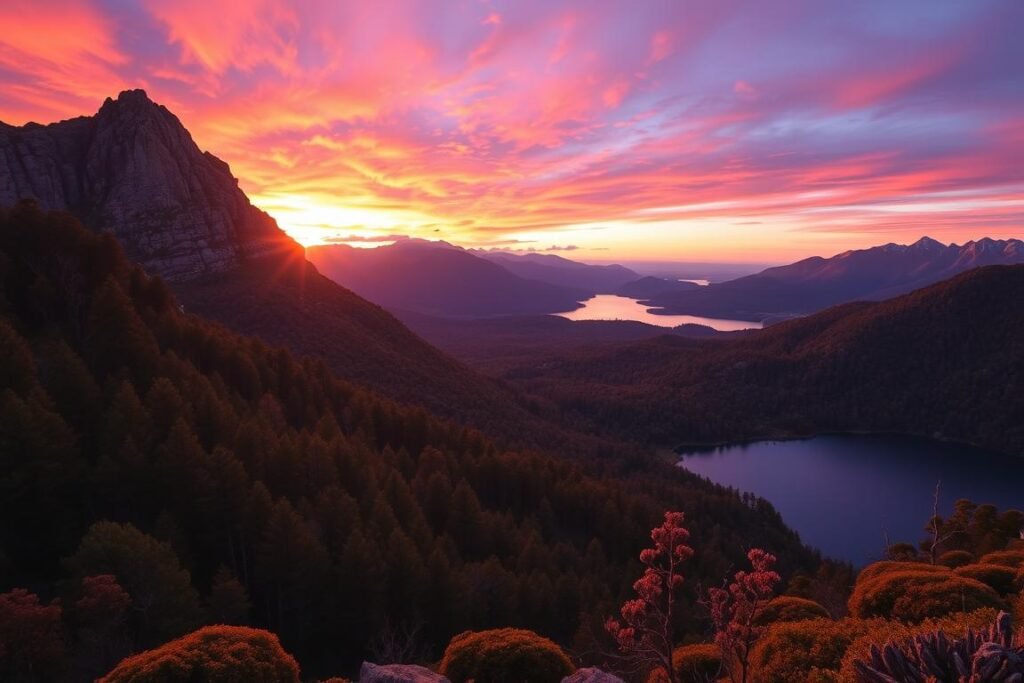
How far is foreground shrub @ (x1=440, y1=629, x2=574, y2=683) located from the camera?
16.5m

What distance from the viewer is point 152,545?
3331 cm

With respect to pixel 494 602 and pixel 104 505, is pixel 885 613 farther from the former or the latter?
pixel 104 505

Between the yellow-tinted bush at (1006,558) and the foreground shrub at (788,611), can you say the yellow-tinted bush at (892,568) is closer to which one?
the foreground shrub at (788,611)

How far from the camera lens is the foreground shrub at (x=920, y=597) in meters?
19.1

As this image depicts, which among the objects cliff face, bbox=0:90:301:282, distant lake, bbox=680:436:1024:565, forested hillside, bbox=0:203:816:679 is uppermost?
cliff face, bbox=0:90:301:282

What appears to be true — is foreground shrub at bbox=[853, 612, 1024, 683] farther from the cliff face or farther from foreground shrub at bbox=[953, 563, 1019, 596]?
the cliff face

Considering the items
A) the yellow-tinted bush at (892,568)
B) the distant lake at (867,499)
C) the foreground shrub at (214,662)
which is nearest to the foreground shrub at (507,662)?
the foreground shrub at (214,662)

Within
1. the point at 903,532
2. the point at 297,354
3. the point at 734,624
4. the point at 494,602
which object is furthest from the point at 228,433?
the point at 903,532

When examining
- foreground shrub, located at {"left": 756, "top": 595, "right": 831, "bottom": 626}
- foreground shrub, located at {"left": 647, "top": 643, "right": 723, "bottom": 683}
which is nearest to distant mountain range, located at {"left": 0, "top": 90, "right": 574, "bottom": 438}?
foreground shrub, located at {"left": 756, "top": 595, "right": 831, "bottom": 626}

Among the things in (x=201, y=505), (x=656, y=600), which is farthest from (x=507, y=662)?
(x=201, y=505)

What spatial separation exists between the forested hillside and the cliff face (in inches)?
4626

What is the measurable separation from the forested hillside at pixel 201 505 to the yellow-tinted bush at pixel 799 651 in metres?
24.8

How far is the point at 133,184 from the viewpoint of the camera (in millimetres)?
174000

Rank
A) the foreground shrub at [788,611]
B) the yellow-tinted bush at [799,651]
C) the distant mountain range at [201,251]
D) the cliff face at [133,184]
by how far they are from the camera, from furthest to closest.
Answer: the cliff face at [133,184], the distant mountain range at [201,251], the foreground shrub at [788,611], the yellow-tinted bush at [799,651]
